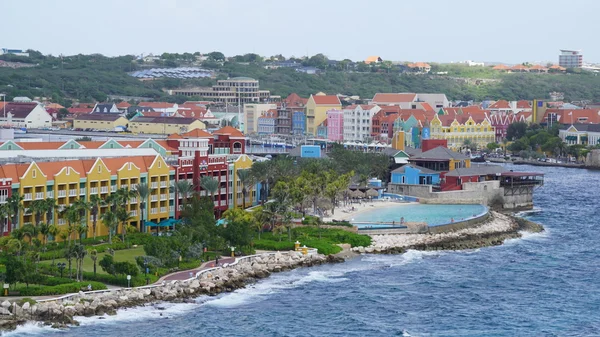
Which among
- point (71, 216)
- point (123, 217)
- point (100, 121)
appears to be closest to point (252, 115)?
point (100, 121)

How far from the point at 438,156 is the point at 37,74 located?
116253 mm

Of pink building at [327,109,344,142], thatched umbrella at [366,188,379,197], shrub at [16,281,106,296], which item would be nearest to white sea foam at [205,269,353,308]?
shrub at [16,281,106,296]

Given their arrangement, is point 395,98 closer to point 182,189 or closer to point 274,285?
point 182,189

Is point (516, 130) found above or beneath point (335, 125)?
beneath

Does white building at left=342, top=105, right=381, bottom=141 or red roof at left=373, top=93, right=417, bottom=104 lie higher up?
red roof at left=373, top=93, right=417, bottom=104

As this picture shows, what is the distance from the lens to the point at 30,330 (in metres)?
41.0

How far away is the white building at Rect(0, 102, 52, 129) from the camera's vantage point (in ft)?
433

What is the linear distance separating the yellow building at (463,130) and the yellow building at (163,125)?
89.7 ft

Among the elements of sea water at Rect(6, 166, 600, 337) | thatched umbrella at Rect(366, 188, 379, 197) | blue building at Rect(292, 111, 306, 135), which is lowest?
sea water at Rect(6, 166, 600, 337)

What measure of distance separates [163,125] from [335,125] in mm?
24856

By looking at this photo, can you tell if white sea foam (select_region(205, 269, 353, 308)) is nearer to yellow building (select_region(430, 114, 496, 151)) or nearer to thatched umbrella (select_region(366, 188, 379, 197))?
thatched umbrella (select_region(366, 188, 379, 197))

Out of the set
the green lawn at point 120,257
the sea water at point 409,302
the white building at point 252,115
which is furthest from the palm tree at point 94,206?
the white building at point 252,115

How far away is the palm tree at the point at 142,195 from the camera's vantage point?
60.8 meters

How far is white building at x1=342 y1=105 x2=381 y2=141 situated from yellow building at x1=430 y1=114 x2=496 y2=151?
8362mm
